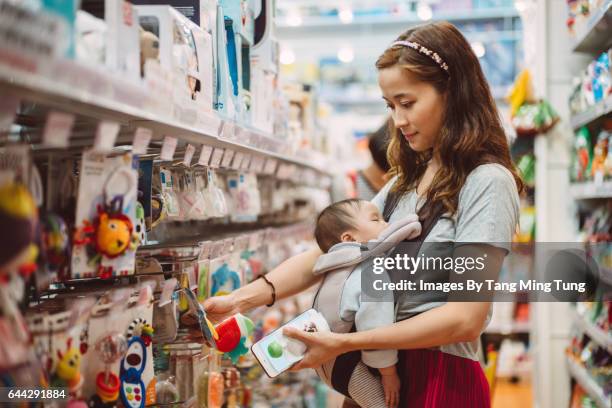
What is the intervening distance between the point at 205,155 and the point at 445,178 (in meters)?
0.64

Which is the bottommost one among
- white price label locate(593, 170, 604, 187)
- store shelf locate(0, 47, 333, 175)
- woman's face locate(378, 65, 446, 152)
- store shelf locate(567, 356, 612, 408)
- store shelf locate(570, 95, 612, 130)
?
store shelf locate(567, 356, 612, 408)

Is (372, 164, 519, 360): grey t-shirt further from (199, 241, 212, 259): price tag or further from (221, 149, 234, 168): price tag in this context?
(221, 149, 234, 168): price tag

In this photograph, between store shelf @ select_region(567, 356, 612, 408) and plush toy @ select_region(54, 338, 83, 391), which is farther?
store shelf @ select_region(567, 356, 612, 408)

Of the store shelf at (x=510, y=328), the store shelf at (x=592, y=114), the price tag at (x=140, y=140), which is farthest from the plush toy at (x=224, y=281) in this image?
the store shelf at (x=510, y=328)

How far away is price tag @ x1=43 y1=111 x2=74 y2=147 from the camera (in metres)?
1.04

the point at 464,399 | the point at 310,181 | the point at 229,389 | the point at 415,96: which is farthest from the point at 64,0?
the point at 310,181

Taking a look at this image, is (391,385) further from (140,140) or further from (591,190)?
(591,190)

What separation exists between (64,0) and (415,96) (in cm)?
91

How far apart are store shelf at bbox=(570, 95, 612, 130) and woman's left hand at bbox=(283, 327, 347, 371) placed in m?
Answer: 1.55

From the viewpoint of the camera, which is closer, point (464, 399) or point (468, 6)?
point (464, 399)

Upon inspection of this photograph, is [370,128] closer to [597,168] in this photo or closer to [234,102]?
[597,168]

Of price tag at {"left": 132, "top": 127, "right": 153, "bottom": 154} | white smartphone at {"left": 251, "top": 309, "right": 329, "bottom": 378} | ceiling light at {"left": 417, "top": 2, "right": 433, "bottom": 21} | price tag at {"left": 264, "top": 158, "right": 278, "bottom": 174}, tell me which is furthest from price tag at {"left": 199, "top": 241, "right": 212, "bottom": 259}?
ceiling light at {"left": 417, "top": 2, "right": 433, "bottom": 21}

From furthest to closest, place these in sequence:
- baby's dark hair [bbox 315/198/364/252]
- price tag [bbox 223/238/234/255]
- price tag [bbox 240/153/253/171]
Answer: price tag [bbox 240/153/253/171] < price tag [bbox 223/238/234/255] < baby's dark hair [bbox 315/198/364/252]

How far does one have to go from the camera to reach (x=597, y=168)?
2.94 m
